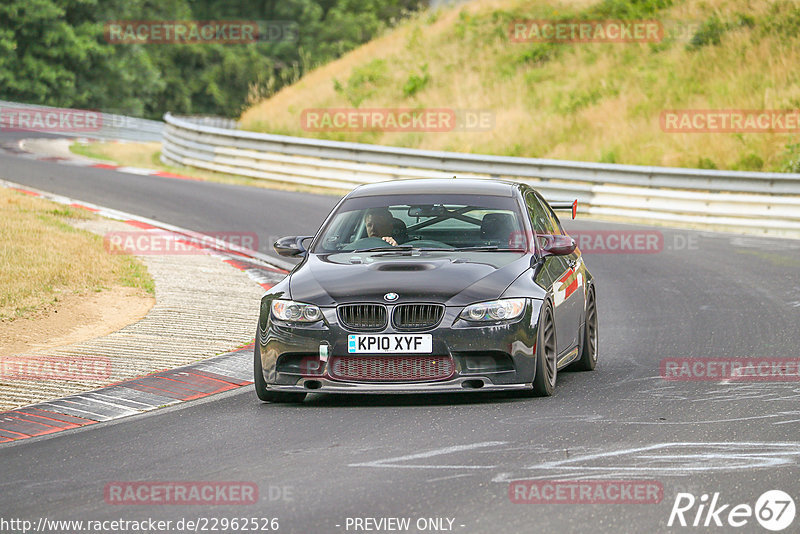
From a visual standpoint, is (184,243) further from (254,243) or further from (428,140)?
(428,140)

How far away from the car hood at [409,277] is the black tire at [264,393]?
53 centimetres

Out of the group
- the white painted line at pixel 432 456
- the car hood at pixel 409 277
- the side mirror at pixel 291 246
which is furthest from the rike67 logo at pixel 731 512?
the side mirror at pixel 291 246

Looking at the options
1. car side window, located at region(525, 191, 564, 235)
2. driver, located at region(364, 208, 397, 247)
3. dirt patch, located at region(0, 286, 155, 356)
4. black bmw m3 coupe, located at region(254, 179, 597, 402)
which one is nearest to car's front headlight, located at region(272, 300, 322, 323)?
black bmw m3 coupe, located at region(254, 179, 597, 402)

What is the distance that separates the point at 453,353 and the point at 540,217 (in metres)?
2.42

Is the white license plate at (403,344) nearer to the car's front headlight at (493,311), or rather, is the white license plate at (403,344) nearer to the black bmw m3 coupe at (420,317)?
the black bmw m3 coupe at (420,317)

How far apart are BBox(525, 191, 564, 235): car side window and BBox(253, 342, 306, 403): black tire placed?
7.72 ft

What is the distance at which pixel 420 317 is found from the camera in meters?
8.51

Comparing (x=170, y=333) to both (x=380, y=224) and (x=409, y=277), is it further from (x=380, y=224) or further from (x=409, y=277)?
(x=409, y=277)

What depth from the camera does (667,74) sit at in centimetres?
3209

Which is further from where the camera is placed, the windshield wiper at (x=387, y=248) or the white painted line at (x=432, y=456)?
the windshield wiper at (x=387, y=248)

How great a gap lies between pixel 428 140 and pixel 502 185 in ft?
69.9

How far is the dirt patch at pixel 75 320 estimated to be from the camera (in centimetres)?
1139

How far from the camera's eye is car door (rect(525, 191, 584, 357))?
9.38 metres

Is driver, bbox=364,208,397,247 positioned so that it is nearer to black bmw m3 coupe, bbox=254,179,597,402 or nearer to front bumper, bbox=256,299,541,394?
black bmw m3 coupe, bbox=254,179,597,402
